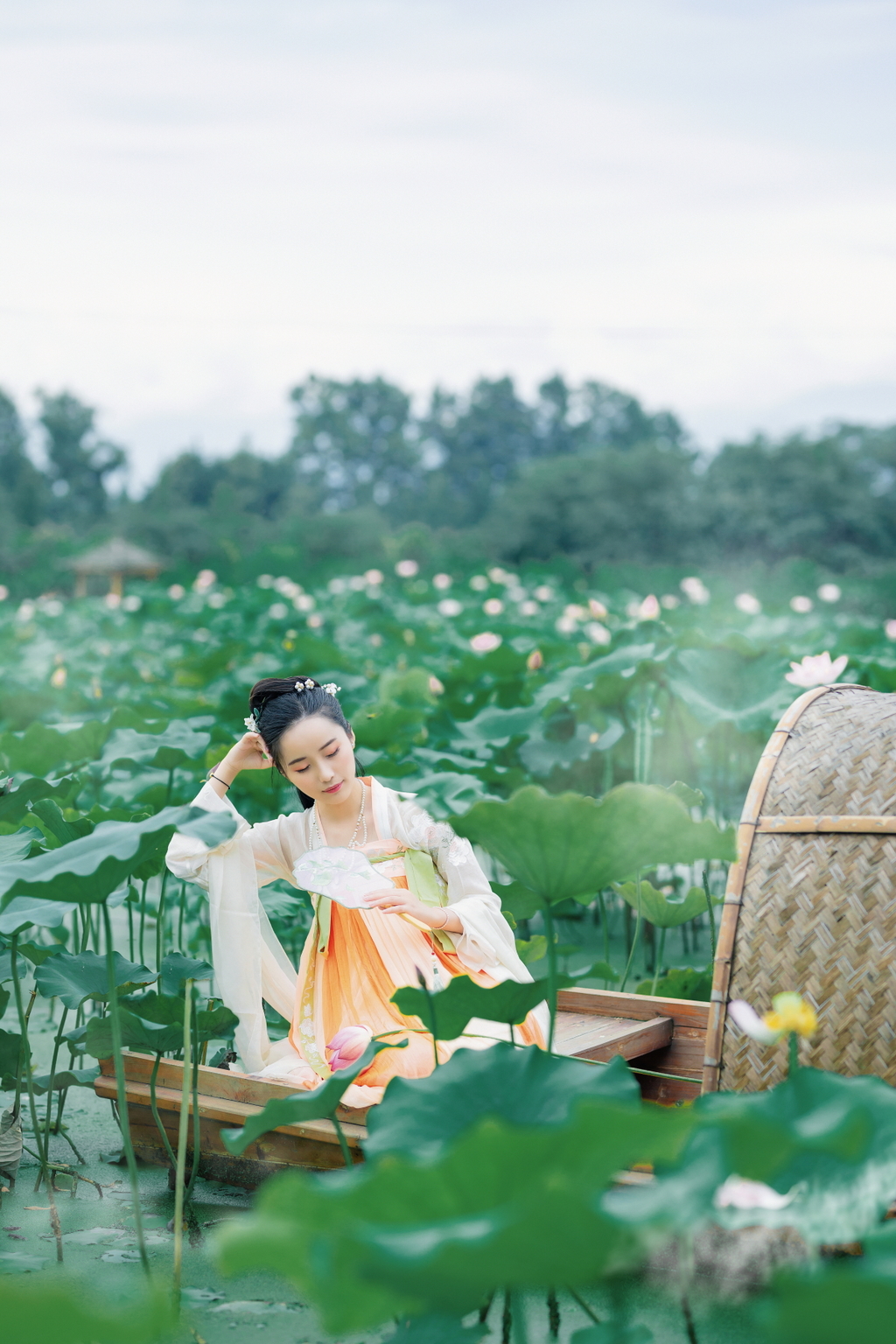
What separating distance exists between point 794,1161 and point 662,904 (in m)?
1.50

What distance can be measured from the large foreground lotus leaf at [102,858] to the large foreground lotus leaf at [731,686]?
2.33 m

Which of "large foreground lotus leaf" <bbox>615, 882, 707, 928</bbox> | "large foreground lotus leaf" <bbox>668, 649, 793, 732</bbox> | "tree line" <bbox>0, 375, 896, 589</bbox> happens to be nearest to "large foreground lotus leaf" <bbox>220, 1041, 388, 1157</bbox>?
"large foreground lotus leaf" <bbox>615, 882, 707, 928</bbox>

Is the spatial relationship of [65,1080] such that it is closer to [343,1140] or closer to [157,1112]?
[157,1112]

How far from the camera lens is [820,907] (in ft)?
6.08

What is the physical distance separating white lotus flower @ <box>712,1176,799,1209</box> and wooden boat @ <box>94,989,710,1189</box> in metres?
0.84

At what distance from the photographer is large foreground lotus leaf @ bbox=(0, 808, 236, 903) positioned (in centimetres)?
162

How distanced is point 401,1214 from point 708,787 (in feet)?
12.4

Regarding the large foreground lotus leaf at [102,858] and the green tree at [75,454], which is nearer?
the large foreground lotus leaf at [102,858]

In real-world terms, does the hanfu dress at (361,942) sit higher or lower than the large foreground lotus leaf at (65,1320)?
lower

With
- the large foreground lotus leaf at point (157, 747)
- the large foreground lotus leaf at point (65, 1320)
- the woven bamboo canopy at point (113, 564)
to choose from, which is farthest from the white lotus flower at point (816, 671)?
the woven bamboo canopy at point (113, 564)

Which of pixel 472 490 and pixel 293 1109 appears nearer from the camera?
pixel 293 1109

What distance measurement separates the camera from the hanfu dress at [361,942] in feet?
7.52

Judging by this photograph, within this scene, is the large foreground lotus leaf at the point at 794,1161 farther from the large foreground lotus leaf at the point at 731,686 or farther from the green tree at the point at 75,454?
the green tree at the point at 75,454

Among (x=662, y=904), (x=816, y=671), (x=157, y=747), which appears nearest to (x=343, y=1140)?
(x=662, y=904)
